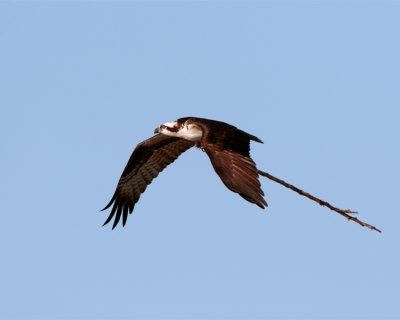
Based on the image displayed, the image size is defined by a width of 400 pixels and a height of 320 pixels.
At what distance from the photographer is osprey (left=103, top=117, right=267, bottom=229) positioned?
8.18 m

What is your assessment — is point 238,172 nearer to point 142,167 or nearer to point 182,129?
point 182,129

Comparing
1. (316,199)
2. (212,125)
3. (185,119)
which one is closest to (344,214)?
(316,199)

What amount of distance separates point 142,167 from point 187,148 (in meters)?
0.79

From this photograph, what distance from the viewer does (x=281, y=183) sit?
27.4 ft

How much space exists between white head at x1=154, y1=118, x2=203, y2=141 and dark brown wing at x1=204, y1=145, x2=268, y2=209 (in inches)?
62.2

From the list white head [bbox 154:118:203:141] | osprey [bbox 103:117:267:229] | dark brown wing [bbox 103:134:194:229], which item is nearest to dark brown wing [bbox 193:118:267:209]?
osprey [bbox 103:117:267:229]

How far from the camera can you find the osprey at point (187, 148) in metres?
8.18

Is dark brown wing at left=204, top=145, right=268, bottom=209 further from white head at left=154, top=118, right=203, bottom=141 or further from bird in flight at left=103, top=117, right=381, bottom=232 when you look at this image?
white head at left=154, top=118, right=203, bottom=141

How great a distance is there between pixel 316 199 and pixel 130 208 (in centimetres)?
473

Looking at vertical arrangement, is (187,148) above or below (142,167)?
above

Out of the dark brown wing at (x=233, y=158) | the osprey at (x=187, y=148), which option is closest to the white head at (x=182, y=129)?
the osprey at (x=187, y=148)

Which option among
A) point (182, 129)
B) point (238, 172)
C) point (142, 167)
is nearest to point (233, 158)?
point (238, 172)

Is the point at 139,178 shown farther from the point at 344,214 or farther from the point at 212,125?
the point at 344,214

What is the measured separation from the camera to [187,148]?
12.2 metres
